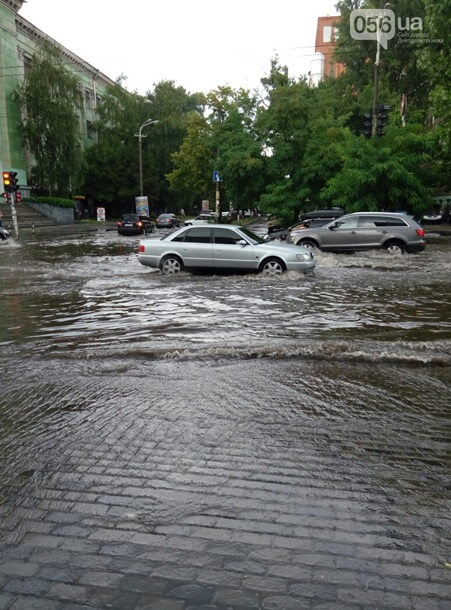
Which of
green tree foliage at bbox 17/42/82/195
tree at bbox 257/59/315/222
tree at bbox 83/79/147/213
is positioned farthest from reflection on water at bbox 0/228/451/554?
tree at bbox 83/79/147/213

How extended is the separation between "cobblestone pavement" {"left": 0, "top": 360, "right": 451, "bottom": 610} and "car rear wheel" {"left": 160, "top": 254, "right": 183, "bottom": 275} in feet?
31.3

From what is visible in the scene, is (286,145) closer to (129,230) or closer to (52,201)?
(129,230)

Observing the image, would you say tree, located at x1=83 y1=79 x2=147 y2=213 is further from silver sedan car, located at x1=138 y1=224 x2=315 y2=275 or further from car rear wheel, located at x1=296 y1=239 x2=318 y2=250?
silver sedan car, located at x1=138 y1=224 x2=315 y2=275

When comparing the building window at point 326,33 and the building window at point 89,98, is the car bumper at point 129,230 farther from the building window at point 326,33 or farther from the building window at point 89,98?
the building window at point 326,33

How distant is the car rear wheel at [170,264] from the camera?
46.9 feet

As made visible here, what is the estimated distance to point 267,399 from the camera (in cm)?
521

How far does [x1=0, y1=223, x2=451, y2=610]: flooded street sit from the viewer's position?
2.64 metres

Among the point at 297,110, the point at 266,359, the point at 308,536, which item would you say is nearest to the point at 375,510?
the point at 308,536

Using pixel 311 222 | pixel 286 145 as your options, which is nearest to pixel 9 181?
Result: pixel 286 145

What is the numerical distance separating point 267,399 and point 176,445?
130 centimetres

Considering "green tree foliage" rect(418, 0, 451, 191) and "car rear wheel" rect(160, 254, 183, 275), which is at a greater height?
"green tree foliage" rect(418, 0, 451, 191)

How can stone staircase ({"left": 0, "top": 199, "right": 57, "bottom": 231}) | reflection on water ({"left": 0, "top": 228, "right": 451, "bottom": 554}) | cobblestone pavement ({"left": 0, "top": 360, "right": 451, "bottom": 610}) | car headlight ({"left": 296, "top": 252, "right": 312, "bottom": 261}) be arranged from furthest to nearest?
stone staircase ({"left": 0, "top": 199, "right": 57, "bottom": 231})
car headlight ({"left": 296, "top": 252, "right": 312, "bottom": 261})
reflection on water ({"left": 0, "top": 228, "right": 451, "bottom": 554})
cobblestone pavement ({"left": 0, "top": 360, "right": 451, "bottom": 610})

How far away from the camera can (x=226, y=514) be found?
3223 millimetres

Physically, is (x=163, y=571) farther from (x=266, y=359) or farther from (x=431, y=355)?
(x=431, y=355)
